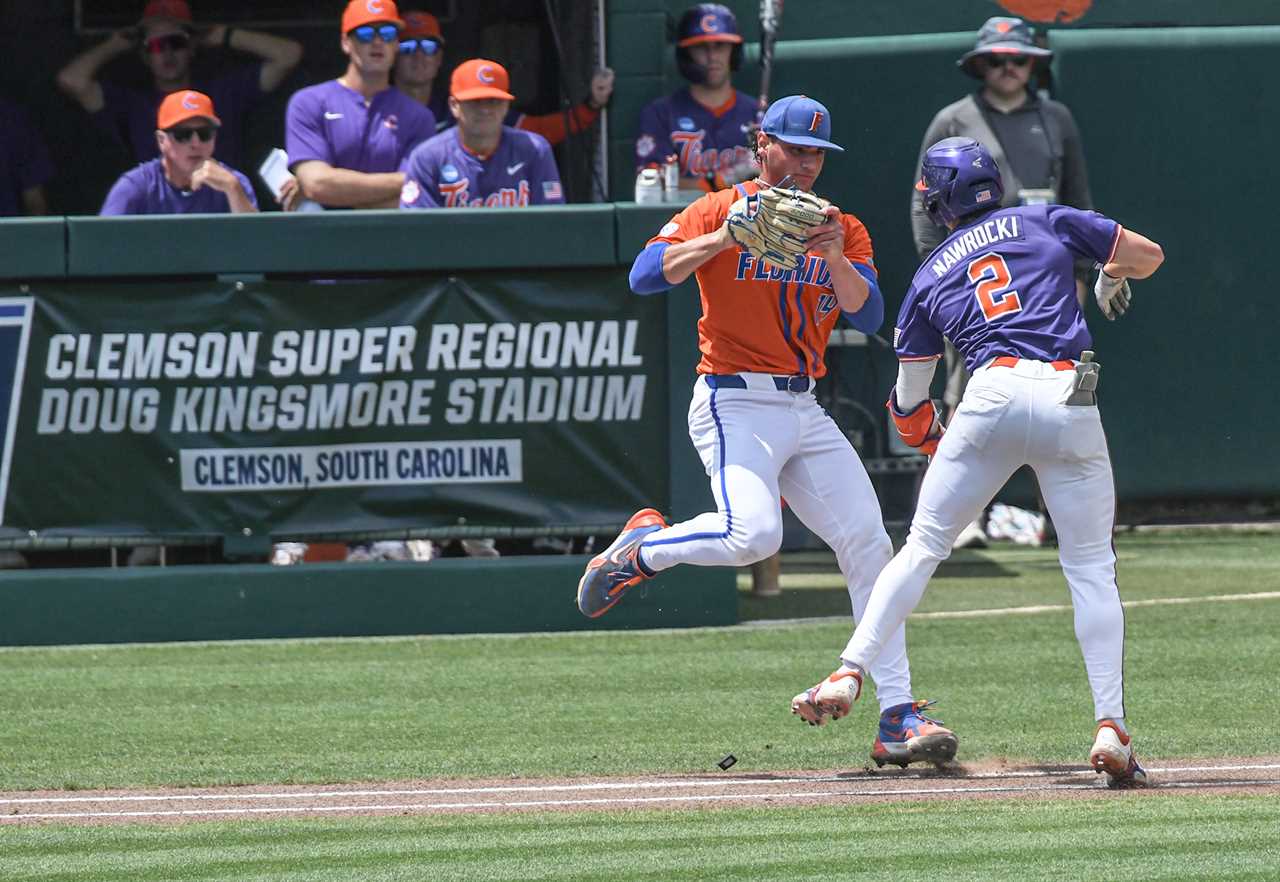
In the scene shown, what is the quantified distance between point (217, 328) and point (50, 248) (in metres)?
0.85

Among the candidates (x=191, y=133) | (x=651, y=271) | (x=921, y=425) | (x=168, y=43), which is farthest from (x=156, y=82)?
(x=921, y=425)

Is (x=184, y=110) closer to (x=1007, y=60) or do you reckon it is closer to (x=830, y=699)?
(x=1007, y=60)

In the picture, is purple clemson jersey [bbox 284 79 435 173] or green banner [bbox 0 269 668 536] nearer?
green banner [bbox 0 269 668 536]

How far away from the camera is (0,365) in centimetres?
1008

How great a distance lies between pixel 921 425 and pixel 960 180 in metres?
0.80

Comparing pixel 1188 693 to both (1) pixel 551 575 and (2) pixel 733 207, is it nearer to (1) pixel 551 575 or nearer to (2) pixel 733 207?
(2) pixel 733 207

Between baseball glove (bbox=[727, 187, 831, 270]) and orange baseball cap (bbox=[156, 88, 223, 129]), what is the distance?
4.63m

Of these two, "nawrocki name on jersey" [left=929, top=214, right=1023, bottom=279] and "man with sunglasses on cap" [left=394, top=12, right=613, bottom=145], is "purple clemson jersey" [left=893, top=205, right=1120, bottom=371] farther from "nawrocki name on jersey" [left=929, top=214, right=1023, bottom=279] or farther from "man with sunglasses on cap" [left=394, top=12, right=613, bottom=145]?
"man with sunglasses on cap" [left=394, top=12, right=613, bottom=145]

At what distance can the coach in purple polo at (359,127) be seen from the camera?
418 inches

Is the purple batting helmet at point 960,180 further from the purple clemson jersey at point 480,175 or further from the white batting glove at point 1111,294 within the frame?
the purple clemson jersey at point 480,175

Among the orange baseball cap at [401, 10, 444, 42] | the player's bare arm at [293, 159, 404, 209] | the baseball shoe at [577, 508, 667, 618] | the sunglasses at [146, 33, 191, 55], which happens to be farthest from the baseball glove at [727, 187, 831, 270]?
the sunglasses at [146, 33, 191, 55]

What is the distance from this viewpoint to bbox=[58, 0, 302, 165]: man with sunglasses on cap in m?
12.5

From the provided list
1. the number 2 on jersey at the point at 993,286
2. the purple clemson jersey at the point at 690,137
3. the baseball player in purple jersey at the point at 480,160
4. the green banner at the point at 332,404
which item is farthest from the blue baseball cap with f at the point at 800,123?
the purple clemson jersey at the point at 690,137

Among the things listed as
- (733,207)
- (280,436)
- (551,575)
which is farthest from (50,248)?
(733,207)
